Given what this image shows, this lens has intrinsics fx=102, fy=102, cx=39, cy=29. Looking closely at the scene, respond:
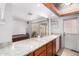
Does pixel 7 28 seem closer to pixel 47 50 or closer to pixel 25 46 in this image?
pixel 25 46

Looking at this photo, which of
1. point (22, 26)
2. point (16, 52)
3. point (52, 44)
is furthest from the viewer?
point (52, 44)

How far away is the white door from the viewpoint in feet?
4.54

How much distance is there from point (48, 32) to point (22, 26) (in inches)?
14.9

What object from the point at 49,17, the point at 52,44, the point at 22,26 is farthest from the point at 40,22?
the point at 52,44

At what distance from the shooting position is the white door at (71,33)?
1385 mm

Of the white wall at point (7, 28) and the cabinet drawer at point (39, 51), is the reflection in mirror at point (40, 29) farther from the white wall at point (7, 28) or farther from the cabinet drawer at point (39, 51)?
the white wall at point (7, 28)

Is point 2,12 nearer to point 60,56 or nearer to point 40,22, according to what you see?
point 40,22

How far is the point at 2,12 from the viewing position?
4.28ft

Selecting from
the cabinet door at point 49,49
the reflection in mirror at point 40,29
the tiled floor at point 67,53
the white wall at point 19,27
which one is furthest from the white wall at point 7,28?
the tiled floor at point 67,53

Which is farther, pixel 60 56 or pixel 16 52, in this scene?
pixel 60 56

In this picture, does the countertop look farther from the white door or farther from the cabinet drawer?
the white door

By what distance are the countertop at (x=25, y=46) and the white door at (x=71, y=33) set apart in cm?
17

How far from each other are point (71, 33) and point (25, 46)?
0.66m

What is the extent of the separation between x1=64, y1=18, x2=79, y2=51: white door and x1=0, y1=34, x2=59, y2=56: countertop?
0.55 ft
